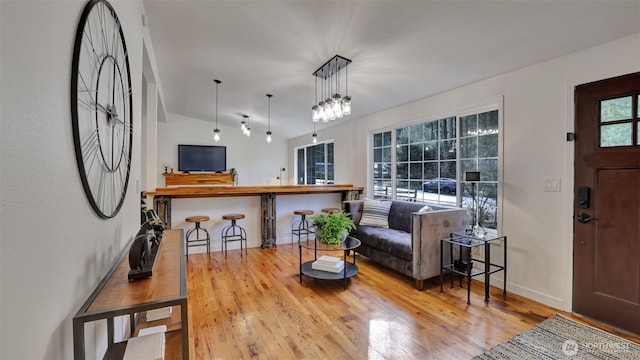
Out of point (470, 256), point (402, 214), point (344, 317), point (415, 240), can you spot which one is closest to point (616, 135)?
point (470, 256)

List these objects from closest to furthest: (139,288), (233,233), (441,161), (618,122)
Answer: (139,288) → (618,122) → (441,161) → (233,233)

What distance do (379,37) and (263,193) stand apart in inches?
121

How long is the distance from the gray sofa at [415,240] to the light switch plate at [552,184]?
2.94ft

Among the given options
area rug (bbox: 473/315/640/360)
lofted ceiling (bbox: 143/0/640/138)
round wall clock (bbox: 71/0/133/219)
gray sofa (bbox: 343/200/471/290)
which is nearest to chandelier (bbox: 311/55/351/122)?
lofted ceiling (bbox: 143/0/640/138)

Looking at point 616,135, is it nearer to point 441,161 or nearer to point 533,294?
point 533,294

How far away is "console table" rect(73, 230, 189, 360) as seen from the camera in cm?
97

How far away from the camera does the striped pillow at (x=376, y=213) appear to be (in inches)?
169

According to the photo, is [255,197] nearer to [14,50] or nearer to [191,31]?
[191,31]

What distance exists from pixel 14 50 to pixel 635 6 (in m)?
3.38

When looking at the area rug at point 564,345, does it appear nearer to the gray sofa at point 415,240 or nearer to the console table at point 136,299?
the gray sofa at point 415,240

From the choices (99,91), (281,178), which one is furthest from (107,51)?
(281,178)

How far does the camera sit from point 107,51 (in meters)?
1.44

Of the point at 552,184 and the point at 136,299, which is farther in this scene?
the point at 552,184

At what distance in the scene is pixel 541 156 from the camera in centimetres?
282
